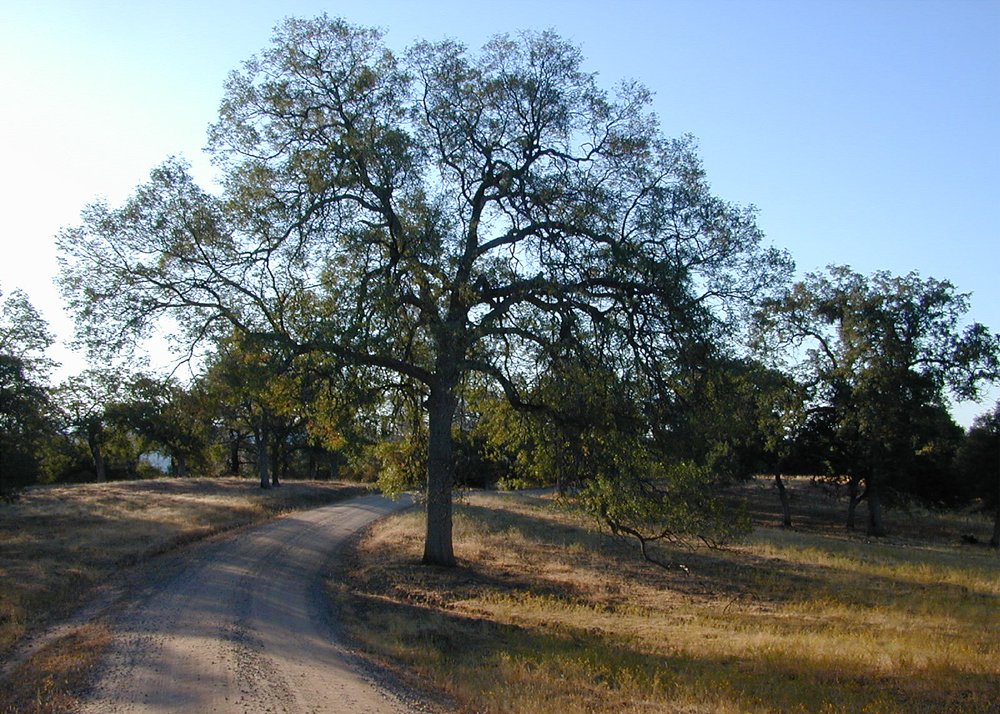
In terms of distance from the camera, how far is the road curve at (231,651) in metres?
8.01

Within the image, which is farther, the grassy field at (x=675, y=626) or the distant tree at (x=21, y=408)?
the distant tree at (x=21, y=408)

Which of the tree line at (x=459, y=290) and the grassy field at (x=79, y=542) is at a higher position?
the tree line at (x=459, y=290)

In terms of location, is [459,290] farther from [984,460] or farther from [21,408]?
[984,460]

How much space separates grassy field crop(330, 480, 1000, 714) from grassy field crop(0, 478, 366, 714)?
14.8 ft

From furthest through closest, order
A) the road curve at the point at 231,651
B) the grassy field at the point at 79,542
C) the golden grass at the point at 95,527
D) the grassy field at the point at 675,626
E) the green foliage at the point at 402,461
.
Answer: the green foliage at the point at 402,461 < the golden grass at the point at 95,527 < the grassy field at the point at 675,626 < the grassy field at the point at 79,542 < the road curve at the point at 231,651

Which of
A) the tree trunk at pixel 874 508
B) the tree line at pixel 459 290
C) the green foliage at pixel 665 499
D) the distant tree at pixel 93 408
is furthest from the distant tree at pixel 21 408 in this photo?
the tree trunk at pixel 874 508

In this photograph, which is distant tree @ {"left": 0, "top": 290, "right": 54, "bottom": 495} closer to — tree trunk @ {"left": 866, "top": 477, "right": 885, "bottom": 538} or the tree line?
the tree line

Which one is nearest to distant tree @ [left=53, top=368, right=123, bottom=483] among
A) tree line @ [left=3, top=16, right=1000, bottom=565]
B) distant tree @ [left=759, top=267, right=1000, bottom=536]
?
tree line @ [left=3, top=16, right=1000, bottom=565]

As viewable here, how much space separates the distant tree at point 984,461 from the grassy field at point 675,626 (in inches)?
647

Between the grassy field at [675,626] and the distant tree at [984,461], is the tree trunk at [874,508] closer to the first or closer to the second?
the distant tree at [984,461]

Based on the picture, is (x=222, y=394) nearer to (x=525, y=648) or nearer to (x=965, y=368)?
(x=525, y=648)

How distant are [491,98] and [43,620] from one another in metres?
14.6

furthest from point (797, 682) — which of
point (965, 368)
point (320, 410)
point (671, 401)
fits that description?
point (965, 368)

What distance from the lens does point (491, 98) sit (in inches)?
698
